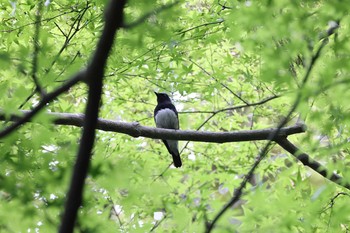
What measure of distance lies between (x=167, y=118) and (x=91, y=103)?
5.24 meters

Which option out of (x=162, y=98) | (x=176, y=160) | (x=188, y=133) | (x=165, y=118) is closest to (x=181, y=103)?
(x=176, y=160)

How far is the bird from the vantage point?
19.3ft

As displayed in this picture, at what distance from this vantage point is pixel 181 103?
17.5 feet

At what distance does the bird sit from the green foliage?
0.41 ft

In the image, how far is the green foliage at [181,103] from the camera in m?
1.81

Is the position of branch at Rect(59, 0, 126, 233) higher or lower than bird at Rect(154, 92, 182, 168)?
higher

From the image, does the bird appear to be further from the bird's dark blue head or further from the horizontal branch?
the horizontal branch

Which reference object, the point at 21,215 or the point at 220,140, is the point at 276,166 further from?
the point at 21,215

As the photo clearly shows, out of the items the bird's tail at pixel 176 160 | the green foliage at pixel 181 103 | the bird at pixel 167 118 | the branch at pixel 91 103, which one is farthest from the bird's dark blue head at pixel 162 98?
the branch at pixel 91 103

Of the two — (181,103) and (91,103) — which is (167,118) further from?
(91,103)

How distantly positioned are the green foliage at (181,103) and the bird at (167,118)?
0.13 m

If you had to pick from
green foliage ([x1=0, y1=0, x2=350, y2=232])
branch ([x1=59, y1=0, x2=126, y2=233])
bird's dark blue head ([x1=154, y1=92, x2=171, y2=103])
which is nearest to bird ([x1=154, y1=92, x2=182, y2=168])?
bird's dark blue head ([x1=154, y1=92, x2=171, y2=103])

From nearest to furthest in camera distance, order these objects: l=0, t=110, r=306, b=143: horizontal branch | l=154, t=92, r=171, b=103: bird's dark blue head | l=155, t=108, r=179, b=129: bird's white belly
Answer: l=0, t=110, r=306, b=143: horizontal branch, l=155, t=108, r=179, b=129: bird's white belly, l=154, t=92, r=171, b=103: bird's dark blue head

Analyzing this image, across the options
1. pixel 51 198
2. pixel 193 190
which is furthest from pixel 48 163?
pixel 193 190
